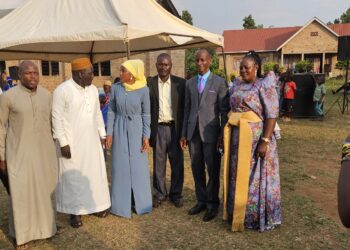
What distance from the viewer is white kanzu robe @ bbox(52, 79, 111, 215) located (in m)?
3.88

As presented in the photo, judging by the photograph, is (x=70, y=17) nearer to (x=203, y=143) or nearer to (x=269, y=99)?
(x=203, y=143)

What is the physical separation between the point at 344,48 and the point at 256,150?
34.3 ft

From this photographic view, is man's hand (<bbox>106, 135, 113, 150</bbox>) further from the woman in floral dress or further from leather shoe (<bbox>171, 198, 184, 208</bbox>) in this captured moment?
the woman in floral dress

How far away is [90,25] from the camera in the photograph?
4.85 meters

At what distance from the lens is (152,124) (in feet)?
15.2

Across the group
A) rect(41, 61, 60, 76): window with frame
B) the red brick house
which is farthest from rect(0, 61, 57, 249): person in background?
the red brick house

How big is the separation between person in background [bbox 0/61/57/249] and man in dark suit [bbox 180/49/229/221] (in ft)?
5.26

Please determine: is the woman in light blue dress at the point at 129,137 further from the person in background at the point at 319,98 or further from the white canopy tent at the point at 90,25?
the person in background at the point at 319,98

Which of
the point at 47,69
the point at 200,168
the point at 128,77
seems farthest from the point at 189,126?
the point at 47,69

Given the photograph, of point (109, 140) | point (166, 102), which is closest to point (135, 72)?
point (166, 102)

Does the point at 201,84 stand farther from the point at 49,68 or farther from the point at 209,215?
the point at 49,68

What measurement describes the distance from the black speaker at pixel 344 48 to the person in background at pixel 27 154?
1150 cm

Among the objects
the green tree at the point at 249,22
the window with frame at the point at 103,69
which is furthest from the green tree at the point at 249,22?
the window with frame at the point at 103,69

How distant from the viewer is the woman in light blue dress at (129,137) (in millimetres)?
4301
